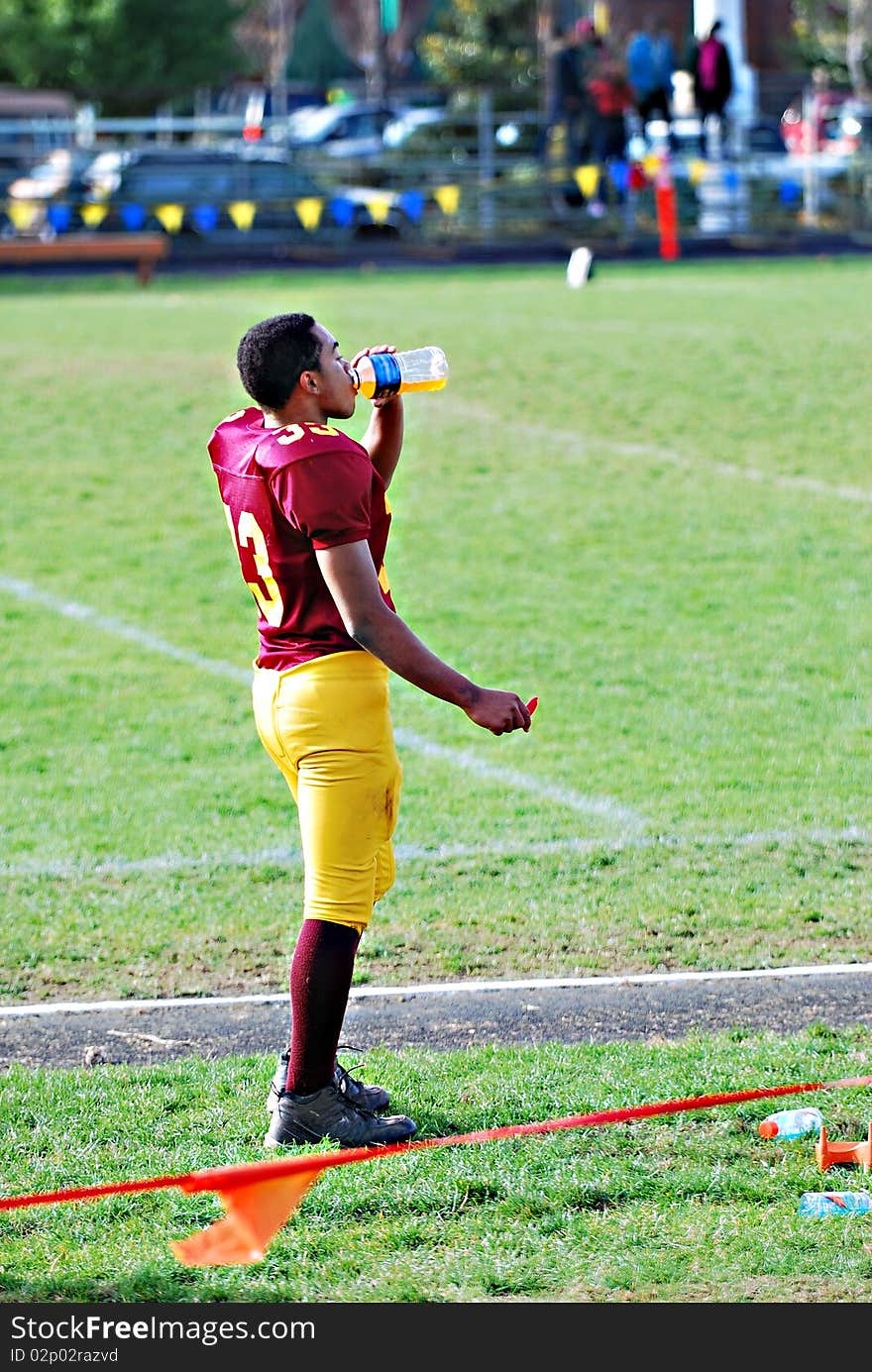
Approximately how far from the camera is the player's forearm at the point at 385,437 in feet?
14.9

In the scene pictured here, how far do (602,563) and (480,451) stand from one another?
11.7 feet

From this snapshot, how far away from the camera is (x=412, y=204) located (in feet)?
103

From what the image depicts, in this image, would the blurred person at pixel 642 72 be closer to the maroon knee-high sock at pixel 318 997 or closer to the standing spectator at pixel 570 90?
the standing spectator at pixel 570 90

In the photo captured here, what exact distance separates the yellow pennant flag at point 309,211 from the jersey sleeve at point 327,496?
90.4ft

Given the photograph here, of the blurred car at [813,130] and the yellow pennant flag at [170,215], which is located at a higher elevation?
the blurred car at [813,130]

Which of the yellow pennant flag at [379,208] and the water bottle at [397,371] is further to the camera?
the yellow pennant flag at [379,208]

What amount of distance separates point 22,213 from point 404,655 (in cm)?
2865

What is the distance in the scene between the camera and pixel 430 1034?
4980 millimetres

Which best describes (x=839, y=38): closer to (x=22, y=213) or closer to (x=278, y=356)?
(x=22, y=213)

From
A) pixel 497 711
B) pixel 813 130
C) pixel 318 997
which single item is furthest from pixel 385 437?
pixel 813 130

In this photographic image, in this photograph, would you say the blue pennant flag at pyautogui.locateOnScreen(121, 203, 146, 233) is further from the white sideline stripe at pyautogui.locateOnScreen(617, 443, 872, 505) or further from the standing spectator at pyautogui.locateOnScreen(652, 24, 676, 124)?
the white sideline stripe at pyautogui.locateOnScreen(617, 443, 872, 505)

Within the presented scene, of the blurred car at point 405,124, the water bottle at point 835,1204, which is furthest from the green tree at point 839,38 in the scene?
the water bottle at point 835,1204

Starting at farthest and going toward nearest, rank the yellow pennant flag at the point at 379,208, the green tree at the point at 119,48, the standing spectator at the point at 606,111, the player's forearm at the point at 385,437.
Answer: the green tree at the point at 119,48 → the yellow pennant flag at the point at 379,208 → the standing spectator at the point at 606,111 → the player's forearm at the point at 385,437
